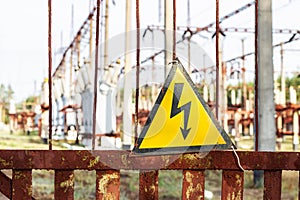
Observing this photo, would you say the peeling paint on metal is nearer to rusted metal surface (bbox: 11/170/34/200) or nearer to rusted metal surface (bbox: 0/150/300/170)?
rusted metal surface (bbox: 0/150/300/170)

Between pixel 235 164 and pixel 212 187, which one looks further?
pixel 212 187

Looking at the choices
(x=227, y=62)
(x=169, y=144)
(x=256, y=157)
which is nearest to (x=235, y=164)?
(x=256, y=157)

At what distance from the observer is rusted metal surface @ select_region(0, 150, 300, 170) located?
1.45 metres

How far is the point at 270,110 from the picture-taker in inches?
213

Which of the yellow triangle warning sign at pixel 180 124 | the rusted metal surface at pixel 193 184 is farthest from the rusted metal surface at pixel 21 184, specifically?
the rusted metal surface at pixel 193 184

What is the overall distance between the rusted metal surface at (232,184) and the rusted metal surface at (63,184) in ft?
1.43

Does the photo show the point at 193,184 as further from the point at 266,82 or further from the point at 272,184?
the point at 266,82

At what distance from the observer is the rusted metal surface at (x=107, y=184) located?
1.48 meters

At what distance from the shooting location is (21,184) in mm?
1464

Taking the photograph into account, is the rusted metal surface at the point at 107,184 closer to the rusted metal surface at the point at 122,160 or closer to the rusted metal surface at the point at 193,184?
the rusted metal surface at the point at 122,160

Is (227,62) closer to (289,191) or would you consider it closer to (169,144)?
(289,191)

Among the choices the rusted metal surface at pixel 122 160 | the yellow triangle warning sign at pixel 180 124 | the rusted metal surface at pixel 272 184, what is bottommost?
the rusted metal surface at pixel 272 184

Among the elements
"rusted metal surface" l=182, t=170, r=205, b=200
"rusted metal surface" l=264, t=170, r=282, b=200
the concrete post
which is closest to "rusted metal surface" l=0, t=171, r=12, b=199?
"rusted metal surface" l=182, t=170, r=205, b=200

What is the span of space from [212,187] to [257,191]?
1.84 feet
